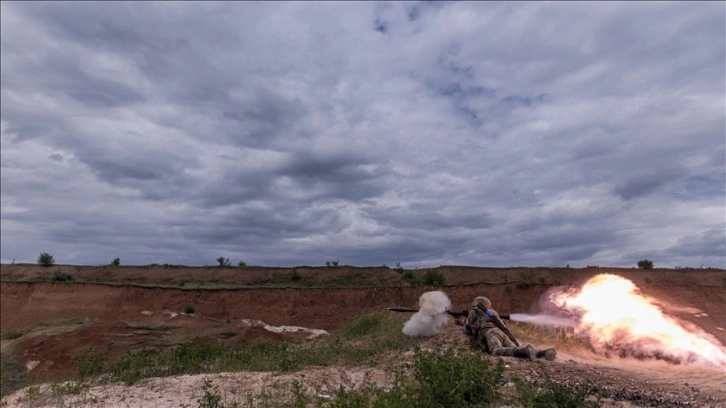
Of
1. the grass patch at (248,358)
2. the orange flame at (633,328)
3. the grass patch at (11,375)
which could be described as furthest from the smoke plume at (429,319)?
the grass patch at (11,375)

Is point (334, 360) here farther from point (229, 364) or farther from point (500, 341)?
point (500, 341)

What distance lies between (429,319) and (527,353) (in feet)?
12.6

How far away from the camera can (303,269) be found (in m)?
47.5

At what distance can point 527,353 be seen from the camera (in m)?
12.1

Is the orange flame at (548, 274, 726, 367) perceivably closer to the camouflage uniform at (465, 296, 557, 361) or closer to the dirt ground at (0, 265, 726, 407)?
the dirt ground at (0, 265, 726, 407)

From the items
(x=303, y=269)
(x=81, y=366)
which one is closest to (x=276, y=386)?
(x=81, y=366)

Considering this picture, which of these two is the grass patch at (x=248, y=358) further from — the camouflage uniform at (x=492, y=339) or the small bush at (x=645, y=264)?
the small bush at (x=645, y=264)

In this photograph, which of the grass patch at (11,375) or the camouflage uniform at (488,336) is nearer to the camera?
the camouflage uniform at (488,336)

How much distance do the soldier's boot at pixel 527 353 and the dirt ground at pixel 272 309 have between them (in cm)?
56

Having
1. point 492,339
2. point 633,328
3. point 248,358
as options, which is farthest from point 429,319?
point 633,328

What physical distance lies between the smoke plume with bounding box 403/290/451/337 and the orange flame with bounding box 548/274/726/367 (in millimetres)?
4281

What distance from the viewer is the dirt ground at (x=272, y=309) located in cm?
1114

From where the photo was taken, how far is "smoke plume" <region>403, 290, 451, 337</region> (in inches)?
611

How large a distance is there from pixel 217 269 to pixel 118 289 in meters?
17.6
